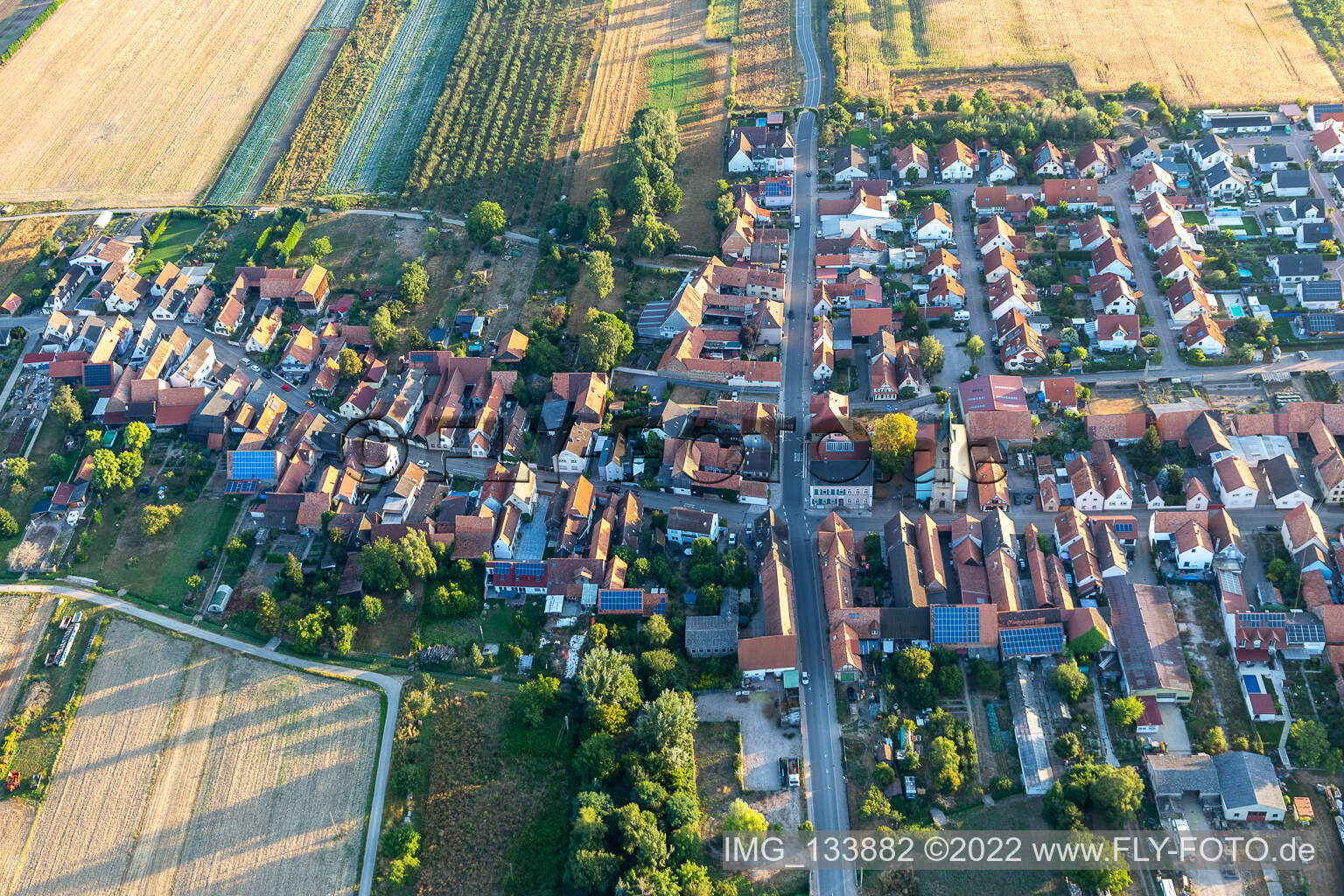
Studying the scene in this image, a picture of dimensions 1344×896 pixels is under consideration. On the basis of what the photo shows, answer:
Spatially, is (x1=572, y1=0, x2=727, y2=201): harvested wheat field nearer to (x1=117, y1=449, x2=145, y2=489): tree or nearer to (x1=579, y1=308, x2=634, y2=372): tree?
(x1=579, y1=308, x2=634, y2=372): tree

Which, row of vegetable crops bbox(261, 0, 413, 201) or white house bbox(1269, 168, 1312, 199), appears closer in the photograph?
white house bbox(1269, 168, 1312, 199)

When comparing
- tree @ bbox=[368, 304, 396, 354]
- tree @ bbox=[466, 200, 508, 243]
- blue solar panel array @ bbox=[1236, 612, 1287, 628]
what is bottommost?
blue solar panel array @ bbox=[1236, 612, 1287, 628]

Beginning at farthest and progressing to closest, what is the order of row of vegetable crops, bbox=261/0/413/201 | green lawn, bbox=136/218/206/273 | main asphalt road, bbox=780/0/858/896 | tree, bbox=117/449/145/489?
row of vegetable crops, bbox=261/0/413/201
green lawn, bbox=136/218/206/273
tree, bbox=117/449/145/489
main asphalt road, bbox=780/0/858/896

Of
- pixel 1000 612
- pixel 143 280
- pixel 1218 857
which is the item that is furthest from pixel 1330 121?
pixel 143 280

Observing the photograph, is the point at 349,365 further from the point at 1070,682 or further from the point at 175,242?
the point at 1070,682

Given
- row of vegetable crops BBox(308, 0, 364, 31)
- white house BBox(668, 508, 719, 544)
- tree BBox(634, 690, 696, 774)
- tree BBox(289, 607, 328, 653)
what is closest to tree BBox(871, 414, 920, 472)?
white house BBox(668, 508, 719, 544)

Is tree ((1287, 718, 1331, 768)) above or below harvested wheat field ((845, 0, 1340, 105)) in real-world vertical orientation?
below

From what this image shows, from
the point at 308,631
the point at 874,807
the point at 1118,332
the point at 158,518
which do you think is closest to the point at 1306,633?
the point at 874,807

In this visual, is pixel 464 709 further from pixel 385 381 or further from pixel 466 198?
pixel 466 198

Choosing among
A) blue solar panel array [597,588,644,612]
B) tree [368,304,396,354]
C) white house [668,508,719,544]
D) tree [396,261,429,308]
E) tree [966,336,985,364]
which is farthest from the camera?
tree [396,261,429,308]
